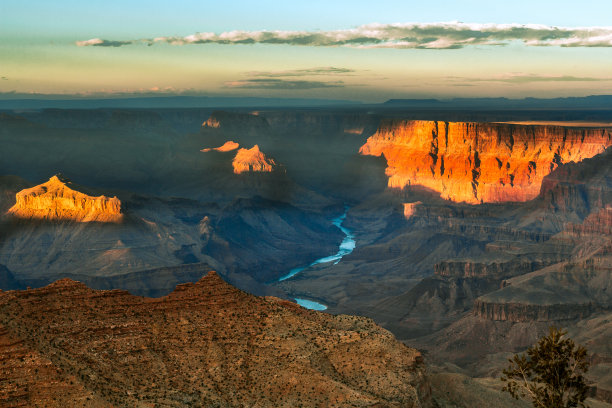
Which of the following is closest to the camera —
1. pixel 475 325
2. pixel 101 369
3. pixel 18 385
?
pixel 18 385

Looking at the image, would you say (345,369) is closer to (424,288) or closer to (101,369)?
(101,369)

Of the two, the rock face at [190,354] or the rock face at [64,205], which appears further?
the rock face at [64,205]

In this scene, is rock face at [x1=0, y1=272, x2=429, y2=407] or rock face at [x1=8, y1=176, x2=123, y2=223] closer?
rock face at [x1=0, y1=272, x2=429, y2=407]

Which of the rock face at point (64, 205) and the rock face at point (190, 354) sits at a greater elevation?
the rock face at point (190, 354)

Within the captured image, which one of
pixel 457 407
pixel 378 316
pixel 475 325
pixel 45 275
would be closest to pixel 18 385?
pixel 457 407

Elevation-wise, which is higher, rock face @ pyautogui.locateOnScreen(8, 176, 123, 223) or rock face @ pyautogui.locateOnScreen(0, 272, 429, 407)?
rock face @ pyautogui.locateOnScreen(0, 272, 429, 407)

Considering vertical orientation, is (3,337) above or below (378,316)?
above

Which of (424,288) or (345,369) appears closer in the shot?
(345,369)
